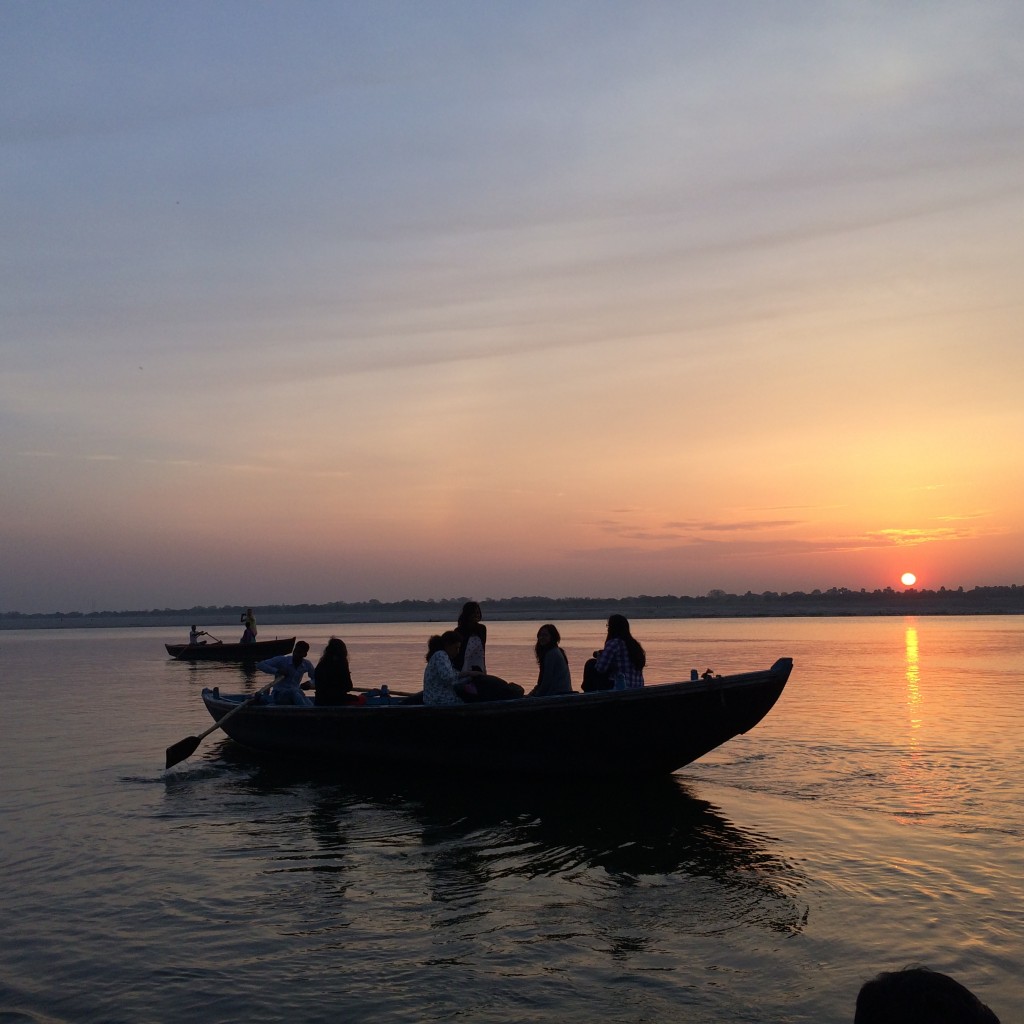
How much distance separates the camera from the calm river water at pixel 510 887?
21.6 feet

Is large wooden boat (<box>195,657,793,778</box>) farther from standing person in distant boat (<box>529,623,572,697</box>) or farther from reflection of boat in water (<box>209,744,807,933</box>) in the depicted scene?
standing person in distant boat (<box>529,623,572,697</box>)

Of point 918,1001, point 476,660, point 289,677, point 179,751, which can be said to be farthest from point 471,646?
point 918,1001

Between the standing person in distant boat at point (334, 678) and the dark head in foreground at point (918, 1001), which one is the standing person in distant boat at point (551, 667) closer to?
the standing person in distant boat at point (334, 678)

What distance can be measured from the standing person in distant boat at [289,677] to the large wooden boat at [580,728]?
9.11ft

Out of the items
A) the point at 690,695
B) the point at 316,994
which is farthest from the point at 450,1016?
the point at 690,695

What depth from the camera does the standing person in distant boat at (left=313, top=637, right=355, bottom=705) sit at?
16.2 meters

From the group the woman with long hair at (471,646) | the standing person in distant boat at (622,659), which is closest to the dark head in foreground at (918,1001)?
the standing person in distant boat at (622,659)

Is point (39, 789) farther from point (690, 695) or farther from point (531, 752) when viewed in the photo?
point (690, 695)

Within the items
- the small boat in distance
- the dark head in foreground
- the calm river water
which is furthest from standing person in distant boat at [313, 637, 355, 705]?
the small boat in distance

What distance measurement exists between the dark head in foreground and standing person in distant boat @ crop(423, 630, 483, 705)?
11.5 m

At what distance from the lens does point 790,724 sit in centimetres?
1983

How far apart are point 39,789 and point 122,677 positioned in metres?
25.4

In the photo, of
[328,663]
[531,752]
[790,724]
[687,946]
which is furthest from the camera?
[790,724]

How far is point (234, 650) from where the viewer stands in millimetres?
44188
